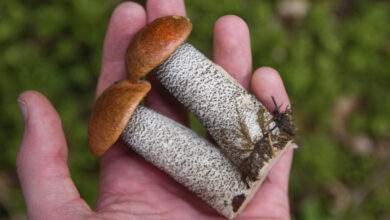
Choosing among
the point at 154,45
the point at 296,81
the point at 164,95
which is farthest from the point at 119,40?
the point at 296,81

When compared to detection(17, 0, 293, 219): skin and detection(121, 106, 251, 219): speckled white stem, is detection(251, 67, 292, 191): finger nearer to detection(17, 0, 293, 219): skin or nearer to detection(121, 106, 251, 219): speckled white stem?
detection(17, 0, 293, 219): skin

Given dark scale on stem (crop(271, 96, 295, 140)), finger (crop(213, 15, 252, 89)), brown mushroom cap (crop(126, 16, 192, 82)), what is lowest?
dark scale on stem (crop(271, 96, 295, 140))

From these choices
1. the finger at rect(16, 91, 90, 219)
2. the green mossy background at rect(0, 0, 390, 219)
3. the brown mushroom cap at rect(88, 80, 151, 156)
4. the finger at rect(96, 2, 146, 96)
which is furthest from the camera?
the green mossy background at rect(0, 0, 390, 219)

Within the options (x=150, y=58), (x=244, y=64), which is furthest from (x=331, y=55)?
(x=150, y=58)

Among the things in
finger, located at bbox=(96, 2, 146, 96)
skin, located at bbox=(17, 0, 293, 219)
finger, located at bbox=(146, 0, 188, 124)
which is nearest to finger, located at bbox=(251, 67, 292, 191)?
skin, located at bbox=(17, 0, 293, 219)

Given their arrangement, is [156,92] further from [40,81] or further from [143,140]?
[40,81]

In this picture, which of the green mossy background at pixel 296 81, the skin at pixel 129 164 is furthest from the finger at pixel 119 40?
the green mossy background at pixel 296 81
